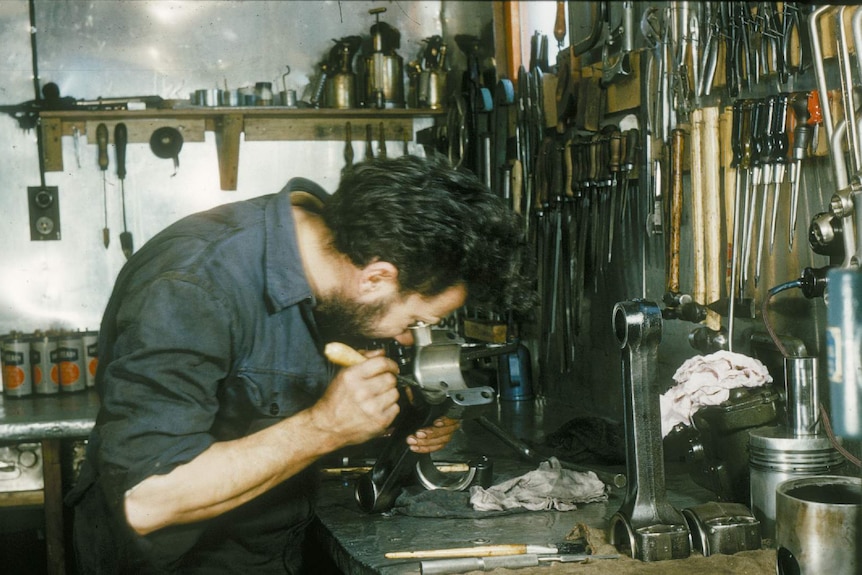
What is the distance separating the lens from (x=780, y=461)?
1578mm

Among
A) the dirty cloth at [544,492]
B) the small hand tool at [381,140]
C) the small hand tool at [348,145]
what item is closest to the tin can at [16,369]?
the small hand tool at [348,145]

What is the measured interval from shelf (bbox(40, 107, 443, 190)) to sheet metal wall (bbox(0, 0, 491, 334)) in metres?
0.05

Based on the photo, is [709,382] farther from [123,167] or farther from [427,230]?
[123,167]

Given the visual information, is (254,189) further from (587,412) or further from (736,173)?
(736,173)

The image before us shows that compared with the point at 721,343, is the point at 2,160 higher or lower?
higher

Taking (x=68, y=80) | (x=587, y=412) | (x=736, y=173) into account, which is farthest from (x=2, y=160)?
(x=736, y=173)


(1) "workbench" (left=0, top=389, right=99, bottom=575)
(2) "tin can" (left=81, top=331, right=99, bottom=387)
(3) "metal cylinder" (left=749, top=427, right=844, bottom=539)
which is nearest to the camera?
(3) "metal cylinder" (left=749, top=427, right=844, bottom=539)

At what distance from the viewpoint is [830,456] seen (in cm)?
159

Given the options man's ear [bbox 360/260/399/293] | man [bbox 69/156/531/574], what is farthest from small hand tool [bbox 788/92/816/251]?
man's ear [bbox 360/260/399/293]

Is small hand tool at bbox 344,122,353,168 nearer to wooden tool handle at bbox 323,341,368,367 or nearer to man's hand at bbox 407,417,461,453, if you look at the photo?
man's hand at bbox 407,417,461,453

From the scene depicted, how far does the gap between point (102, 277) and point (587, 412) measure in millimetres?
2069

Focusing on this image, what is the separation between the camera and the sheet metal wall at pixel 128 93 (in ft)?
12.0

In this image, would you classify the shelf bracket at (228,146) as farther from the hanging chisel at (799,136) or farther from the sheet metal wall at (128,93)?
the hanging chisel at (799,136)

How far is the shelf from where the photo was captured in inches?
140
